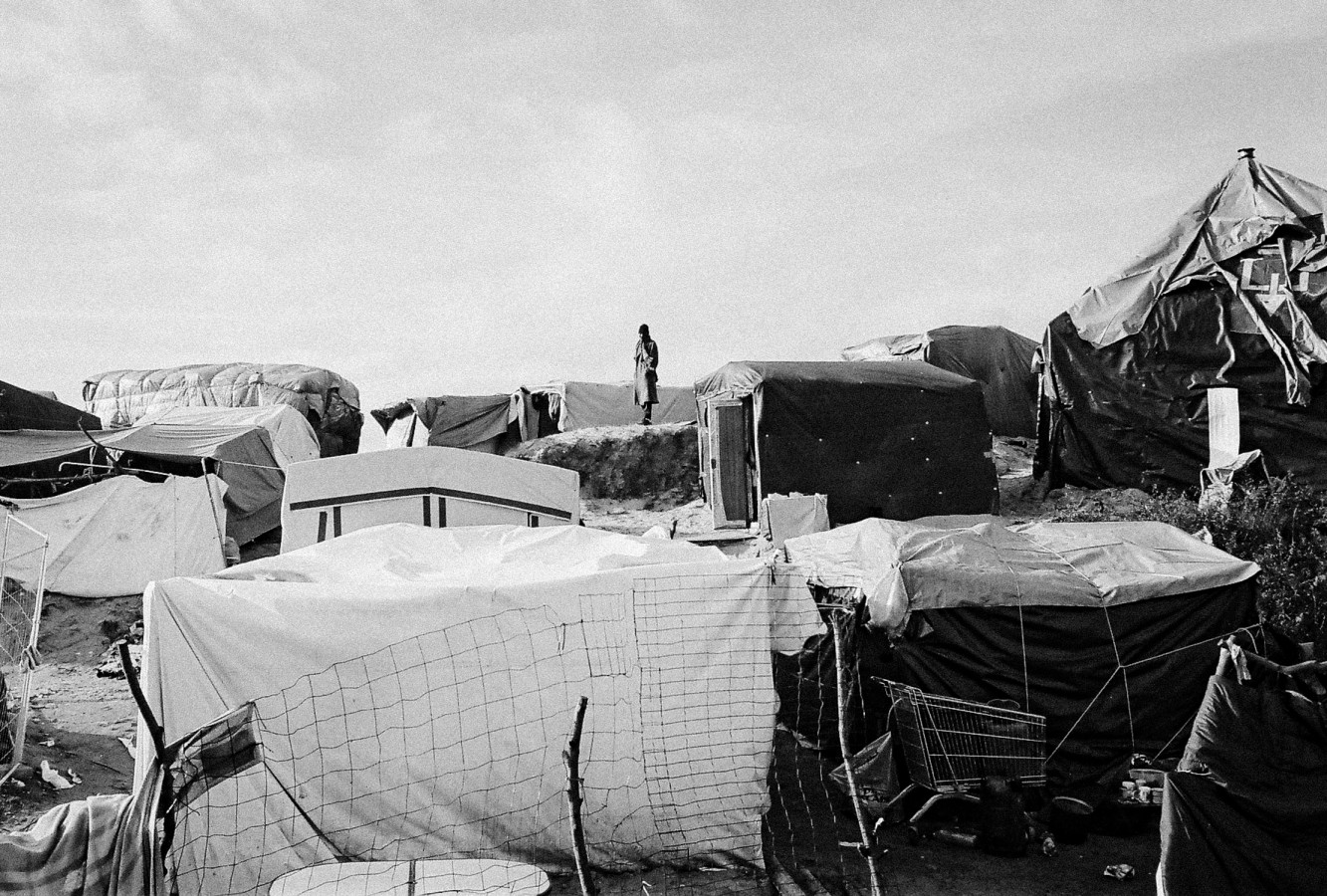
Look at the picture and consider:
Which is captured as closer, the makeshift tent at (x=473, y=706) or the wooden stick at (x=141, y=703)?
the wooden stick at (x=141, y=703)

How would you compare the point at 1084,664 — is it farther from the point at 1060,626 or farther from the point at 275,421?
the point at 275,421

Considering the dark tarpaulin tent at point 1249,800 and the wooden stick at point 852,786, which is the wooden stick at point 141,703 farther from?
the dark tarpaulin tent at point 1249,800

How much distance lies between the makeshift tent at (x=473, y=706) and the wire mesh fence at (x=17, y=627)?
3077 mm

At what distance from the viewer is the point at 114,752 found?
910 centimetres

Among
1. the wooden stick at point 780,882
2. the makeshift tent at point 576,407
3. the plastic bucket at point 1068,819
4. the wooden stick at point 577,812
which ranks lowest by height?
the plastic bucket at point 1068,819

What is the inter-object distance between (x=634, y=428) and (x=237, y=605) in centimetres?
1505

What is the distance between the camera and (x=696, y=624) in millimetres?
6836

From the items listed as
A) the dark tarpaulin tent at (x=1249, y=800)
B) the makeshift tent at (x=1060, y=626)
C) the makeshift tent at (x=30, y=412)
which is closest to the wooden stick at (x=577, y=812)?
the dark tarpaulin tent at (x=1249, y=800)

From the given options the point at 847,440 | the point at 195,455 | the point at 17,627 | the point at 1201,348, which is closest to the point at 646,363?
the point at 847,440

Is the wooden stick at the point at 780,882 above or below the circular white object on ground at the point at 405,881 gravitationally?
below

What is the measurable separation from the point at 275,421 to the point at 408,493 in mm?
8644

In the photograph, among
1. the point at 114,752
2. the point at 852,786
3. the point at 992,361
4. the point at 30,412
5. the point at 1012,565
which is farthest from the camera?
the point at 992,361

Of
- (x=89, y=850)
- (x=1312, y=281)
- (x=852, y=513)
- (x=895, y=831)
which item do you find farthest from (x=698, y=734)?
(x=1312, y=281)

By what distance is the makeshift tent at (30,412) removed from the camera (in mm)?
17453
